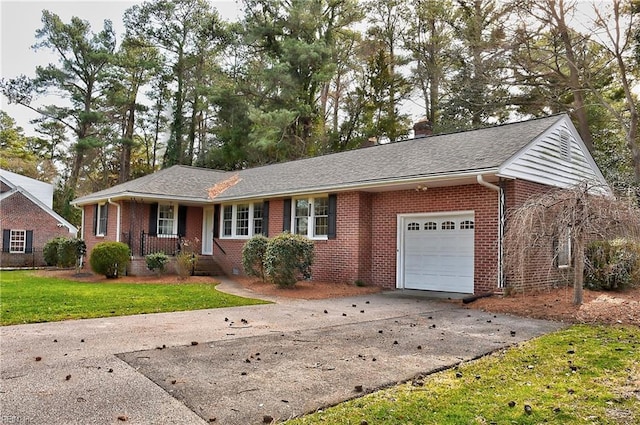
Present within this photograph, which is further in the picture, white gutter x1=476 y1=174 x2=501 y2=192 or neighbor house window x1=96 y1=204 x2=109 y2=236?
neighbor house window x1=96 y1=204 x2=109 y2=236

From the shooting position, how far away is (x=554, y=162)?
38.7 ft

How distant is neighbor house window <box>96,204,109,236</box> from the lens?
59.5ft

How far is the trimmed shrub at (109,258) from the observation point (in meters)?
14.5

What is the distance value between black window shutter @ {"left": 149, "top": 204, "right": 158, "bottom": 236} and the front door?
2047 millimetres

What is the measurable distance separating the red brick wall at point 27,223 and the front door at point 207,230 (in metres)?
10.9

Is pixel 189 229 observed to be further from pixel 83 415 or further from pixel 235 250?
pixel 83 415

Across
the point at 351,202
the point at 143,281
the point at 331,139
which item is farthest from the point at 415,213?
the point at 331,139

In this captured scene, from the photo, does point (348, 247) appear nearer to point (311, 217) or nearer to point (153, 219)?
point (311, 217)

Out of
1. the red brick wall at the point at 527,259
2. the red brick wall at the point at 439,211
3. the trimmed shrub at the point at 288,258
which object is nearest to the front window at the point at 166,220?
the trimmed shrub at the point at 288,258

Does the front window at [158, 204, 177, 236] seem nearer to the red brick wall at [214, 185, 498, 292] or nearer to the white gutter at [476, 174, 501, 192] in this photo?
the red brick wall at [214, 185, 498, 292]

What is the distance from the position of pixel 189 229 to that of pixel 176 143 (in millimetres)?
16893

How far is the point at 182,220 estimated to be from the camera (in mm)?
17688

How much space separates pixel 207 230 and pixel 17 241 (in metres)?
12.4

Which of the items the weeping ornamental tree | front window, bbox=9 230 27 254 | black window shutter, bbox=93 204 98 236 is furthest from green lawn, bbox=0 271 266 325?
front window, bbox=9 230 27 254
